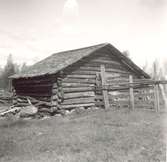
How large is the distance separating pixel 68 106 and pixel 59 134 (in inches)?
244

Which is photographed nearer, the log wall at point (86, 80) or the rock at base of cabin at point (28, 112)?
the rock at base of cabin at point (28, 112)

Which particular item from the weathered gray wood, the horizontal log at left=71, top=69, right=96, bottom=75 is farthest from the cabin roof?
the weathered gray wood

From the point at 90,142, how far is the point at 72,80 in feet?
26.6

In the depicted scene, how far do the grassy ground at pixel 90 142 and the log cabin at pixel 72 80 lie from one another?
4.25 meters

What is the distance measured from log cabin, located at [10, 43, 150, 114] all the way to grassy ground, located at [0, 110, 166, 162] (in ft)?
13.9

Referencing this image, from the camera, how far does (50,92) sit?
14914 mm

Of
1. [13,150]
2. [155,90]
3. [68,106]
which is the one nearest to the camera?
[13,150]

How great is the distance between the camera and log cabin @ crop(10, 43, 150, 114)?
14.4 metres

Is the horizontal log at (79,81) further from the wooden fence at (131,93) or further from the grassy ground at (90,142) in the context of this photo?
the grassy ground at (90,142)

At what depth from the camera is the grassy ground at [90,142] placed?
6062 mm

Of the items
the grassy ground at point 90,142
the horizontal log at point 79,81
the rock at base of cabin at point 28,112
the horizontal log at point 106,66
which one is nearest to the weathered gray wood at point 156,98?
the grassy ground at point 90,142

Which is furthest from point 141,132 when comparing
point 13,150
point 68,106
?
point 68,106

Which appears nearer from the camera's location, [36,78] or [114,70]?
[36,78]

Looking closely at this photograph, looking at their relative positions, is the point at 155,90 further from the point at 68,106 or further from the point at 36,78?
the point at 36,78
